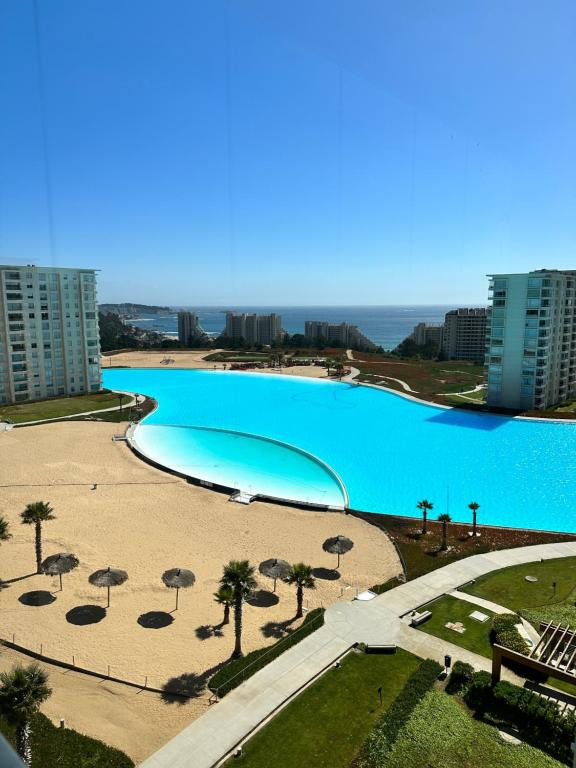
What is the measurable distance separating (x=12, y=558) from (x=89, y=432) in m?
26.8

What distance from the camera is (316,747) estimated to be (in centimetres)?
1494

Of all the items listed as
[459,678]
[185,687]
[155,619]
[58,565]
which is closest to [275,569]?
[155,619]

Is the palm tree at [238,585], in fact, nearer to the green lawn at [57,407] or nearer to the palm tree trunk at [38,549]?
the palm tree trunk at [38,549]

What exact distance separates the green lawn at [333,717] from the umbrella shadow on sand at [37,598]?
11.9 meters

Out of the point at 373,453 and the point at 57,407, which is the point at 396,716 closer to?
the point at 373,453

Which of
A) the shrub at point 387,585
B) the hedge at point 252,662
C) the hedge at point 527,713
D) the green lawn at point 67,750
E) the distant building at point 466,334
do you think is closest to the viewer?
the green lawn at point 67,750

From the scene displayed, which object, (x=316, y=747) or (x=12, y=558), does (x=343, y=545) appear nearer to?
(x=316, y=747)

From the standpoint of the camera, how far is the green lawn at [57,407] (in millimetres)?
57312

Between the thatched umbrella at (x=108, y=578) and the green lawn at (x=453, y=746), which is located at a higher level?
the thatched umbrella at (x=108, y=578)

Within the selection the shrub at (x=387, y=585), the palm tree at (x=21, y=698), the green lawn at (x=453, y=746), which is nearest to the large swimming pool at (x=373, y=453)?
the shrub at (x=387, y=585)

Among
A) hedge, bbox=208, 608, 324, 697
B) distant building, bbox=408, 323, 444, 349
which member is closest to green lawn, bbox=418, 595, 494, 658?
hedge, bbox=208, 608, 324, 697

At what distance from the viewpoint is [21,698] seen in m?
13.7

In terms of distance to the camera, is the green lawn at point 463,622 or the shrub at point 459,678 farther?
the green lawn at point 463,622

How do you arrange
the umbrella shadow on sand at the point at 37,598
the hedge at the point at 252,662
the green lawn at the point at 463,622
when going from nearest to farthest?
the hedge at the point at 252,662
the green lawn at the point at 463,622
the umbrella shadow on sand at the point at 37,598
